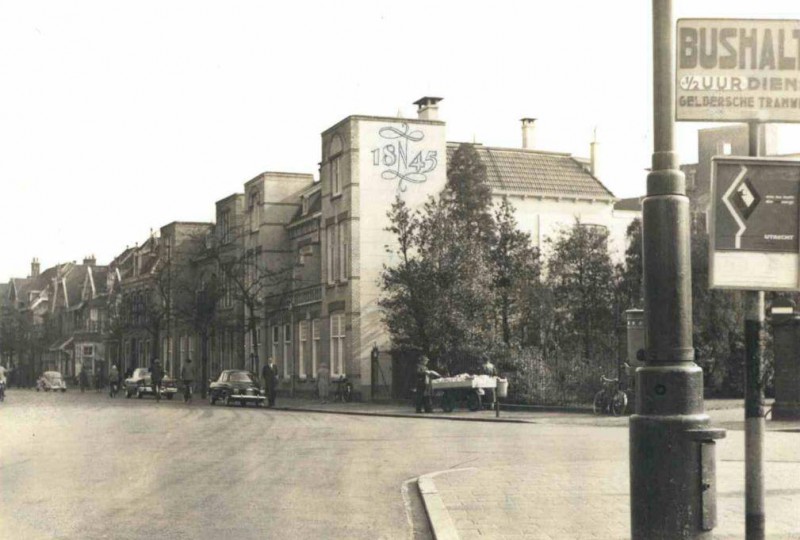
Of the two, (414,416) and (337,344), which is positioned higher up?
(337,344)

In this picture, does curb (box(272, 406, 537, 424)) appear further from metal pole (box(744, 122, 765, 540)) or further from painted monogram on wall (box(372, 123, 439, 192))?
metal pole (box(744, 122, 765, 540))

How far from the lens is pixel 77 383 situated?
90250 millimetres

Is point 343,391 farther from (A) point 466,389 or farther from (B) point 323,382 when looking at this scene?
(A) point 466,389

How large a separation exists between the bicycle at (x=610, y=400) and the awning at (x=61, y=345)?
81.2m

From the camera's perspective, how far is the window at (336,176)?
146ft

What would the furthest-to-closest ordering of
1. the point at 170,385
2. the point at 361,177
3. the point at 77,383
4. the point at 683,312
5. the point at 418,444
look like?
the point at 77,383, the point at 170,385, the point at 361,177, the point at 418,444, the point at 683,312

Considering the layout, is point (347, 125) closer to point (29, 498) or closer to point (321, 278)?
point (321, 278)

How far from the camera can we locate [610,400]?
26.4 metres

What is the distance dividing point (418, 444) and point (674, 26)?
1347cm

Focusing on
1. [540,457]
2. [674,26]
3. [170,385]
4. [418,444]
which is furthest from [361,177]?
[674,26]

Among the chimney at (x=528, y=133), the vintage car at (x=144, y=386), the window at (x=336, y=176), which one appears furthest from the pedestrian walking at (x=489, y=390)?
the vintage car at (x=144, y=386)

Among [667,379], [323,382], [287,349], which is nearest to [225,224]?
[287,349]

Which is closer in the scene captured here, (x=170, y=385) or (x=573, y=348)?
(x=573, y=348)

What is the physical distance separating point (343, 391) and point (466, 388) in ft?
36.5
